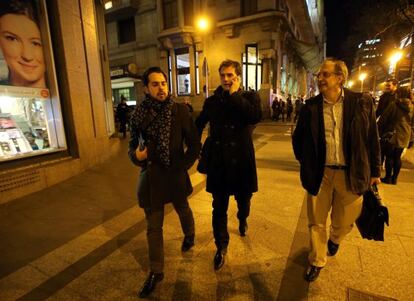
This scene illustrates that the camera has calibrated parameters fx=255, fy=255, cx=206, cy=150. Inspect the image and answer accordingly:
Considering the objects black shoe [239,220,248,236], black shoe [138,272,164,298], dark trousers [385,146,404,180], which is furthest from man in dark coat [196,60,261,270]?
dark trousers [385,146,404,180]

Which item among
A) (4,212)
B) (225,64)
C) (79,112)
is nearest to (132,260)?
(225,64)

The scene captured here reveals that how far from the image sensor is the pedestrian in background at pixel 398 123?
189 inches

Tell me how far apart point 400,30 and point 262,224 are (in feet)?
65.1

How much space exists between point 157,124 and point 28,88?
15.4 ft

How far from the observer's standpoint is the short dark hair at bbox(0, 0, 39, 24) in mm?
5027

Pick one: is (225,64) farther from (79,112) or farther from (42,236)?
(79,112)

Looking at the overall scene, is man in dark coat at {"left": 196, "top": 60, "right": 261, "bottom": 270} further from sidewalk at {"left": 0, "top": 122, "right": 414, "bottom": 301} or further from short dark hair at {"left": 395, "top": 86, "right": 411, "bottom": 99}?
short dark hair at {"left": 395, "top": 86, "right": 411, "bottom": 99}

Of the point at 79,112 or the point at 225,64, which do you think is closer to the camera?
the point at 225,64

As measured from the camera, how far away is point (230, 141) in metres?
2.59

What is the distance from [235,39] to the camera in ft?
68.1

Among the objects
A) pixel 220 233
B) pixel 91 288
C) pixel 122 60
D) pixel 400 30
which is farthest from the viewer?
pixel 122 60

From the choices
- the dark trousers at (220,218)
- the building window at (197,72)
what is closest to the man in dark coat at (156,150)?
the dark trousers at (220,218)

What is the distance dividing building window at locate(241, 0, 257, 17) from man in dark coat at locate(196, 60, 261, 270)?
2007 cm

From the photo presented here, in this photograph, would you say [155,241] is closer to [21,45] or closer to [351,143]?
[351,143]
